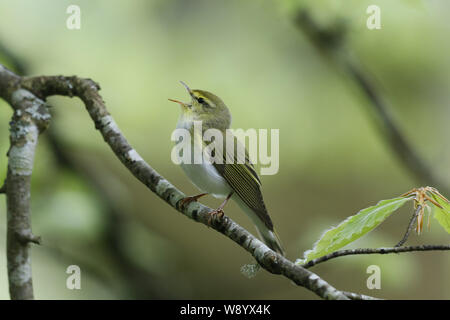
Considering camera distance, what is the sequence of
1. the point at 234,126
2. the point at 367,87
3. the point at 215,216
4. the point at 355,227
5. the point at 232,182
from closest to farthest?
the point at 355,227 < the point at 215,216 < the point at 232,182 < the point at 234,126 < the point at 367,87

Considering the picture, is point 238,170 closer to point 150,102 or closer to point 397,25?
point 150,102

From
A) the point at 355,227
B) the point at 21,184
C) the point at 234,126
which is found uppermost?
the point at 234,126

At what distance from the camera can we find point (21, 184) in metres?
1.03

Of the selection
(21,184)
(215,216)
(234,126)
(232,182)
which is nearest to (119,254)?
(234,126)

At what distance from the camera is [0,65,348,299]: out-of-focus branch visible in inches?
31.0

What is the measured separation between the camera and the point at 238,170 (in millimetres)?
1387

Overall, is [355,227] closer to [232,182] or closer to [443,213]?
[443,213]

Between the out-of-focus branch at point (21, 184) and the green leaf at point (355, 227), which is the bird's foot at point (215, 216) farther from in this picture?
the out-of-focus branch at point (21, 184)

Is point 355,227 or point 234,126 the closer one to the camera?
point 355,227

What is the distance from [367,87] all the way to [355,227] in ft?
4.41

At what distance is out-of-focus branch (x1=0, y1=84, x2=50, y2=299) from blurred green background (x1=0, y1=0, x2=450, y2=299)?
24.2 inches

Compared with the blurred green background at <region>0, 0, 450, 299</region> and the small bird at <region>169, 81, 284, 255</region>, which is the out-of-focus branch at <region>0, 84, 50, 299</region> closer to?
the small bird at <region>169, 81, 284, 255</region>

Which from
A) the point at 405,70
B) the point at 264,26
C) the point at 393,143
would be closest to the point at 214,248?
the point at 393,143

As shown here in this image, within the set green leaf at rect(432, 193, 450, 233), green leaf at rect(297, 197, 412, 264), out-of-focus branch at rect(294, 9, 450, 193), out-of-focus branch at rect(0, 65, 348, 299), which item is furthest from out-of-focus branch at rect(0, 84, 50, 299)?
out-of-focus branch at rect(294, 9, 450, 193)
